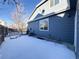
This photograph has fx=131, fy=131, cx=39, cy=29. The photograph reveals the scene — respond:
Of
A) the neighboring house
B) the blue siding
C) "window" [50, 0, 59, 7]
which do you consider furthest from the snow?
"window" [50, 0, 59, 7]

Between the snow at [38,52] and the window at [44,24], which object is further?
the window at [44,24]

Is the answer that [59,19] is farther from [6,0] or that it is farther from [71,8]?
[6,0]

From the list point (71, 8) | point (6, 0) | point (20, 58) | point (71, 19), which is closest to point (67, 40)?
point (71, 19)

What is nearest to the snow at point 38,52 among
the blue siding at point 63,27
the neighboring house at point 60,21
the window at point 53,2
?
the blue siding at point 63,27

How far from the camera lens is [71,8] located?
9.28m

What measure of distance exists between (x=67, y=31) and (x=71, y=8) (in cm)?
186

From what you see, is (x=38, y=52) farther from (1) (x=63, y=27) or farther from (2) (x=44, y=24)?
(2) (x=44, y=24)

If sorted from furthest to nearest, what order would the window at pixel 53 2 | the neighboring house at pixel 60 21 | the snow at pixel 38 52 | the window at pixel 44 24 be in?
1. the window at pixel 44 24
2. the window at pixel 53 2
3. the neighboring house at pixel 60 21
4. the snow at pixel 38 52

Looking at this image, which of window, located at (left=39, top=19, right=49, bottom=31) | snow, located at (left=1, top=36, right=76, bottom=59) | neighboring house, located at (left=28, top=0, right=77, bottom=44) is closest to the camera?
A: snow, located at (left=1, top=36, right=76, bottom=59)

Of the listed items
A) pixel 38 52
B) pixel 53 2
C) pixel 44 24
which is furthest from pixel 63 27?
pixel 44 24

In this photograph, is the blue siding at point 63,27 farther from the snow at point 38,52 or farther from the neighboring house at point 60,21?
the snow at point 38,52

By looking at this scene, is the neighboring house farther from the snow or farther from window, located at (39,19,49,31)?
the snow

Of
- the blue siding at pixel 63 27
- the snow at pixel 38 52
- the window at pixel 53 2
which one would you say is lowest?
the snow at pixel 38 52

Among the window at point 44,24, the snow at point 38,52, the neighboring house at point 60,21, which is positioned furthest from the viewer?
the window at point 44,24
